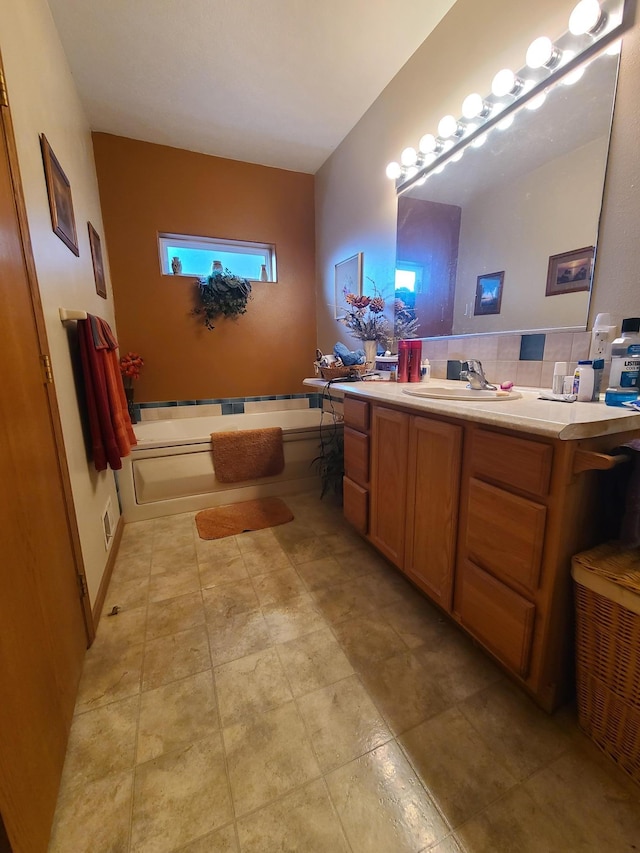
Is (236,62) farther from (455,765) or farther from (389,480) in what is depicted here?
(455,765)

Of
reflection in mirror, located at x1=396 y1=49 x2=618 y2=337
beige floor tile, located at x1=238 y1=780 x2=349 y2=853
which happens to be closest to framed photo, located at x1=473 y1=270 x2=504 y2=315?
reflection in mirror, located at x1=396 y1=49 x2=618 y2=337

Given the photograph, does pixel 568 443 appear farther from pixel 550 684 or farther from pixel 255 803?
pixel 255 803

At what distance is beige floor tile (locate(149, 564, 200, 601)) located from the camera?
63.8 inches

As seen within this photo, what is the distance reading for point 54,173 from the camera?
4.63 feet

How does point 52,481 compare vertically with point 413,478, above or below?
above

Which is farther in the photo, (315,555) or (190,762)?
(315,555)

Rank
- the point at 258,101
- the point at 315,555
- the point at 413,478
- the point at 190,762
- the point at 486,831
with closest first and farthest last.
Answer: the point at 486,831, the point at 190,762, the point at 413,478, the point at 315,555, the point at 258,101

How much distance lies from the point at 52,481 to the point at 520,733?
1608 mm

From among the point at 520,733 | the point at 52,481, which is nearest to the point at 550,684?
the point at 520,733

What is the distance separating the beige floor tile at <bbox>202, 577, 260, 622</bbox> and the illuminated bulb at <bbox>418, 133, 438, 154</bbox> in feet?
7.72

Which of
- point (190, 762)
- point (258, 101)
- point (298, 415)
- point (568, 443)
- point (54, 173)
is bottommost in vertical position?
point (190, 762)

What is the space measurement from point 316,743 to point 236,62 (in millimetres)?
3033

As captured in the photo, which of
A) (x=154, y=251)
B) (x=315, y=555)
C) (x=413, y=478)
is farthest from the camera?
(x=154, y=251)

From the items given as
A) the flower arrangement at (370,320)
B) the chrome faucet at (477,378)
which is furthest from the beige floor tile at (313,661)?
the flower arrangement at (370,320)
